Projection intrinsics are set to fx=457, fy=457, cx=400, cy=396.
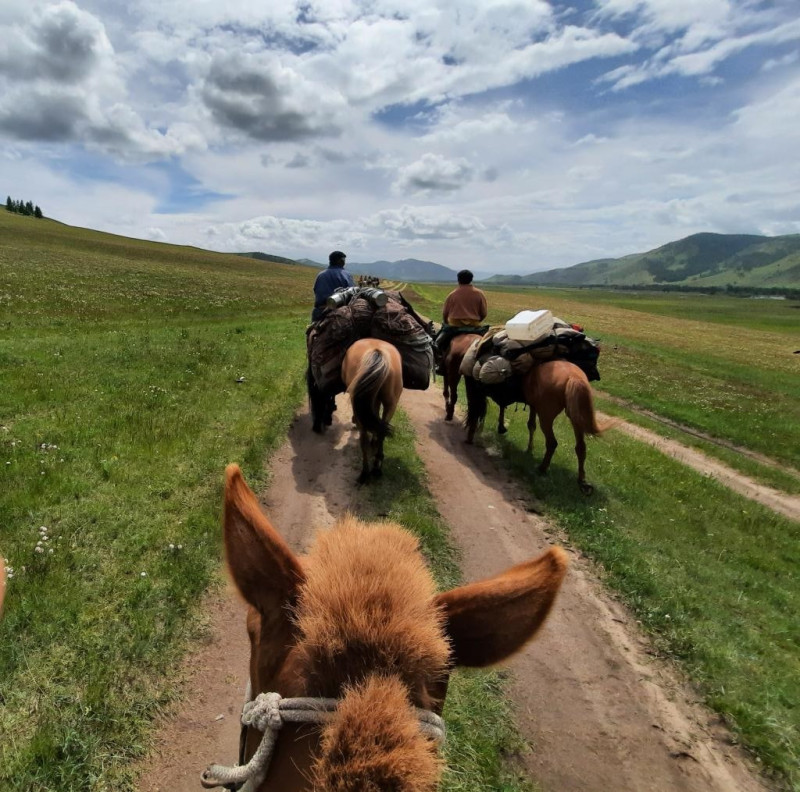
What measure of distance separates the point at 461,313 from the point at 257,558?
32.9 feet

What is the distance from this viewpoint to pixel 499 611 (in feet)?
6.06

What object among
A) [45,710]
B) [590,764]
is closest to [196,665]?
[45,710]

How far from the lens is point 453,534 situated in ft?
21.2

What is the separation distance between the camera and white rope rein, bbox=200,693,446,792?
1412mm

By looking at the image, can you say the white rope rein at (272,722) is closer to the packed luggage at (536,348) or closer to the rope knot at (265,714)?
the rope knot at (265,714)

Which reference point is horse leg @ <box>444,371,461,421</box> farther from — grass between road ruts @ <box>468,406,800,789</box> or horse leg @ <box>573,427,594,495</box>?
horse leg @ <box>573,427,594,495</box>

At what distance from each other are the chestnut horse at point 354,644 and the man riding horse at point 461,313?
961 cm

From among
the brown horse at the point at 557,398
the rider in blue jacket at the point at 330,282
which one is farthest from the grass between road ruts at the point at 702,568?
the rider in blue jacket at the point at 330,282

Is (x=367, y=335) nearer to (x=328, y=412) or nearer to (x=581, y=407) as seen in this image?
(x=328, y=412)

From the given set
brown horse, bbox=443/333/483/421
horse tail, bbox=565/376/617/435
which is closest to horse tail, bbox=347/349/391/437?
horse tail, bbox=565/376/617/435

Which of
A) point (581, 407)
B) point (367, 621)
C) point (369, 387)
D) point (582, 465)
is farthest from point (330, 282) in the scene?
point (367, 621)

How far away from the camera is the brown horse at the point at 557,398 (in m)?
7.63

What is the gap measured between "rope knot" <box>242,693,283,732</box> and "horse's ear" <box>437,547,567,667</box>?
67 cm

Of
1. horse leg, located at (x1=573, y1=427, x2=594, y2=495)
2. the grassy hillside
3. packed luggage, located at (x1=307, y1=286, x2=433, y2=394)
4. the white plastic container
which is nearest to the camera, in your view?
the grassy hillside
